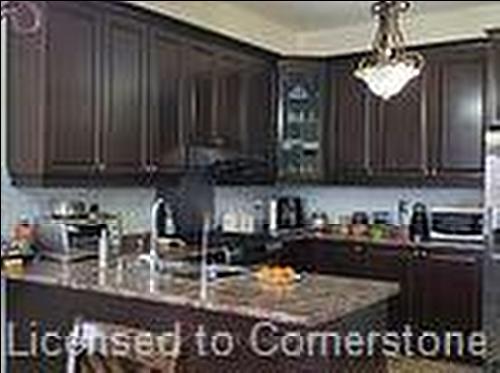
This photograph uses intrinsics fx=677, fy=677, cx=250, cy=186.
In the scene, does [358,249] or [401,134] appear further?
[401,134]

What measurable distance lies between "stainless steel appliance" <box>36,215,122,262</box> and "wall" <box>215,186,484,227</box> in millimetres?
1404

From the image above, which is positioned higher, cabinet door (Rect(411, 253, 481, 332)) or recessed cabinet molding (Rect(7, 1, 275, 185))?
recessed cabinet molding (Rect(7, 1, 275, 185))

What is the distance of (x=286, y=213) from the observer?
5059 mm

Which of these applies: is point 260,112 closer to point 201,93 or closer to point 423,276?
point 201,93

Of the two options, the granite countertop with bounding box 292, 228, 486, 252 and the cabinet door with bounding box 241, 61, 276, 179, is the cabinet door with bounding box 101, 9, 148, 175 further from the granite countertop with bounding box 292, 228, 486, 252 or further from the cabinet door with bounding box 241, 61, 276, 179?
the granite countertop with bounding box 292, 228, 486, 252

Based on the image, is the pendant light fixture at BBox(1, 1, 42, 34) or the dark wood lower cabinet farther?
the dark wood lower cabinet

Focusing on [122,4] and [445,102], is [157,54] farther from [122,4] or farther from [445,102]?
[445,102]

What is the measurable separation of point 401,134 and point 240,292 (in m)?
2.51

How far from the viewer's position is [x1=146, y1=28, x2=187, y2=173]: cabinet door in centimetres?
379

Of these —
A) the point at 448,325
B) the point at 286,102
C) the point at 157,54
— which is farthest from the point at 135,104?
the point at 448,325

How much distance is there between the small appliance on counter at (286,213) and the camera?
4981mm

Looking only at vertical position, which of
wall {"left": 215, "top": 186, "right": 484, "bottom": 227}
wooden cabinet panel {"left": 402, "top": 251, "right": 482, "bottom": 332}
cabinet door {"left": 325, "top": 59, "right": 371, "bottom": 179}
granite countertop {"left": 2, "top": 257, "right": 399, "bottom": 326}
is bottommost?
wooden cabinet panel {"left": 402, "top": 251, "right": 482, "bottom": 332}

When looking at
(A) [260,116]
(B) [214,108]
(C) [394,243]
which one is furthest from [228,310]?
(A) [260,116]

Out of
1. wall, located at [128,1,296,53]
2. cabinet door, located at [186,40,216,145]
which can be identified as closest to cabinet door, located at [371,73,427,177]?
wall, located at [128,1,296,53]
